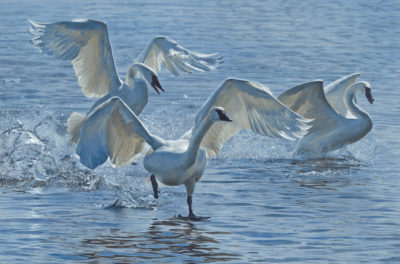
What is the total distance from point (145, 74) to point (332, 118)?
2846 millimetres

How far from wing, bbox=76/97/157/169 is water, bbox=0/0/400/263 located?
557 millimetres

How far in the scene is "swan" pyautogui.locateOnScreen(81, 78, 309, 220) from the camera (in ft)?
32.4

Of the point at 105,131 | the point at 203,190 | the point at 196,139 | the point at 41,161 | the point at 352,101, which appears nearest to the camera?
the point at 196,139

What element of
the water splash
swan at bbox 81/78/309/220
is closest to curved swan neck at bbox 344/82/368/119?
the water splash

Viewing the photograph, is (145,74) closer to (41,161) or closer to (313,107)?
(41,161)

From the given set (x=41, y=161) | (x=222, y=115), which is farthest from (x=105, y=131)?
(x=41, y=161)

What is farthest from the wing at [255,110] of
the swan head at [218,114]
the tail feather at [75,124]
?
the tail feather at [75,124]

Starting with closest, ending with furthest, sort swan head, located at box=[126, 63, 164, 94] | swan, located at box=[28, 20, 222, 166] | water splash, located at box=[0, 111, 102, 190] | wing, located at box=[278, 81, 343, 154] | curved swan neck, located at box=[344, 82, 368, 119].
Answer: water splash, located at box=[0, 111, 102, 190] < swan head, located at box=[126, 63, 164, 94] < swan, located at box=[28, 20, 222, 166] < wing, located at box=[278, 81, 343, 154] < curved swan neck, located at box=[344, 82, 368, 119]

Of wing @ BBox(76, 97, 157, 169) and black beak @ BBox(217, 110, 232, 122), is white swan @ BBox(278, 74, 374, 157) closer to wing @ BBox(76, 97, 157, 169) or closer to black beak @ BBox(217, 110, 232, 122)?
wing @ BBox(76, 97, 157, 169)

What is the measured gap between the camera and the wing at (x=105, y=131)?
32.4 feet

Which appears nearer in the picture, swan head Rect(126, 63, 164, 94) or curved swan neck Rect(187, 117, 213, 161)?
curved swan neck Rect(187, 117, 213, 161)

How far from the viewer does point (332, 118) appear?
1382cm

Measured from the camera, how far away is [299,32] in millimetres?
27312

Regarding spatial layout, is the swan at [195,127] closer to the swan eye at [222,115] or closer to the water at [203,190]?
the swan eye at [222,115]
